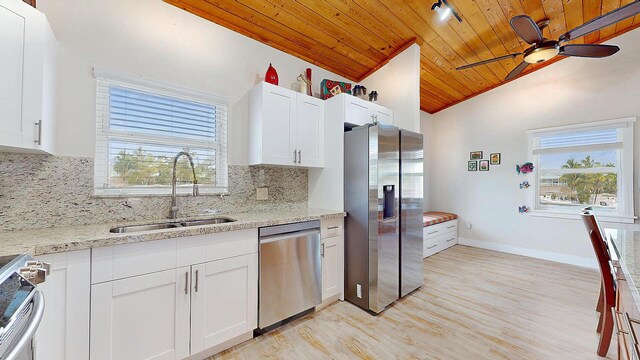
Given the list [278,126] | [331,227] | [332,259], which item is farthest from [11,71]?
[332,259]

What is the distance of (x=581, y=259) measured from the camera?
3.66 meters

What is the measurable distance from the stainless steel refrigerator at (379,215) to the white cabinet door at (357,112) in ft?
0.81

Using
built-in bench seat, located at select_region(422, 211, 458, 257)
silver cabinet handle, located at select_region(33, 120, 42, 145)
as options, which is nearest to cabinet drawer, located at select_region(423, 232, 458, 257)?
built-in bench seat, located at select_region(422, 211, 458, 257)

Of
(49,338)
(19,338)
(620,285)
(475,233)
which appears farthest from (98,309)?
(475,233)

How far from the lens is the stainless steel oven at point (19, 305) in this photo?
68 cm

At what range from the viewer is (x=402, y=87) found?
3.17 meters

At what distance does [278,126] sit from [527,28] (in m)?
2.37

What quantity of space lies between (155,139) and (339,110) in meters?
1.72

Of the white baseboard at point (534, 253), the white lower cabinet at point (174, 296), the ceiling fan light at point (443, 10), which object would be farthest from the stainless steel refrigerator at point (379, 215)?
the white baseboard at point (534, 253)

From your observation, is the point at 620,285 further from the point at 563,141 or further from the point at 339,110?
the point at 563,141

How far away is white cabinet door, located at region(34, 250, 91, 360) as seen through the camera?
1.17 metres

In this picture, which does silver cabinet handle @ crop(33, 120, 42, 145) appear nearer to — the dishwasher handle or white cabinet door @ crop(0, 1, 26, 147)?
white cabinet door @ crop(0, 1, 26, 147)

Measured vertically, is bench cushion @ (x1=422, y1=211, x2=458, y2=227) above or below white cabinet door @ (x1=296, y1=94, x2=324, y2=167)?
below

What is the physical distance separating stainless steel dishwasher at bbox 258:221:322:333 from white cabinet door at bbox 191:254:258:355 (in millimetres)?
82
